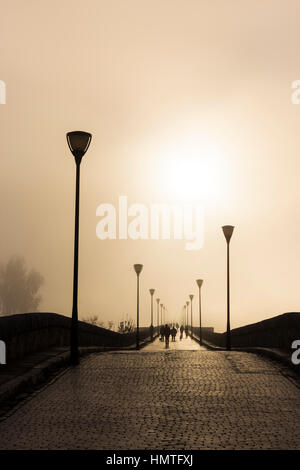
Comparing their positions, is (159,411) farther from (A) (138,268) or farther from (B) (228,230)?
(A) (138,268)

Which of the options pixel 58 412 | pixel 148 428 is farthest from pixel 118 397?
pixel 148 428

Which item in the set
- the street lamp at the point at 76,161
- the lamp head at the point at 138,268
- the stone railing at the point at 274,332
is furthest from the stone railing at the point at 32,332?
the lamp head at the point at 138,268

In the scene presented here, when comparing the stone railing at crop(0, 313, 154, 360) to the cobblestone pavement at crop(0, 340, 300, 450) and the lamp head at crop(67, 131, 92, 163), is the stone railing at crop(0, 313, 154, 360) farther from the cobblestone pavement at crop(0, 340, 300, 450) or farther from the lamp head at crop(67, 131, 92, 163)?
the lamp head at crop(67, 131, 92, 163)

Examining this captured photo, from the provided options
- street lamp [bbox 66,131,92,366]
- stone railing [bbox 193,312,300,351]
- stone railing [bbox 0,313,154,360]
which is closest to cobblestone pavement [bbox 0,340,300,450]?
stone railing [bbox 0,313,154,360]

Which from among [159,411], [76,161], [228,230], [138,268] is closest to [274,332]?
[76,161]

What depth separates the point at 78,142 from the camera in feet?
54.1

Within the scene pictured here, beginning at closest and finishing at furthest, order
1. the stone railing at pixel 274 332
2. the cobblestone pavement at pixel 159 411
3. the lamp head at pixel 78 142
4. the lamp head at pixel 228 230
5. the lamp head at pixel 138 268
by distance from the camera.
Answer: the cobblestone pavement at pixel 159 411 → the lamp head at pixel 78 142 → the stone railing at pixel 274 332 → the lamp head at pixel 228 230 → the lamp head at pixel 138 268

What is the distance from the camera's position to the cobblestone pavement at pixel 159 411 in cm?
715

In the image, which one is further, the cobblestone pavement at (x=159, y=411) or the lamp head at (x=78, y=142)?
the lamp head at (x=78, y=142)

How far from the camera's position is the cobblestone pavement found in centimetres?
715

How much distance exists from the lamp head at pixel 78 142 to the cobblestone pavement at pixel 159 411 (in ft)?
18.2

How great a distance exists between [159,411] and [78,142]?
917 cm

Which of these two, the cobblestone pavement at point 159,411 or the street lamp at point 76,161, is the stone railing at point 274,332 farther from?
the street lamp at point 76,161
